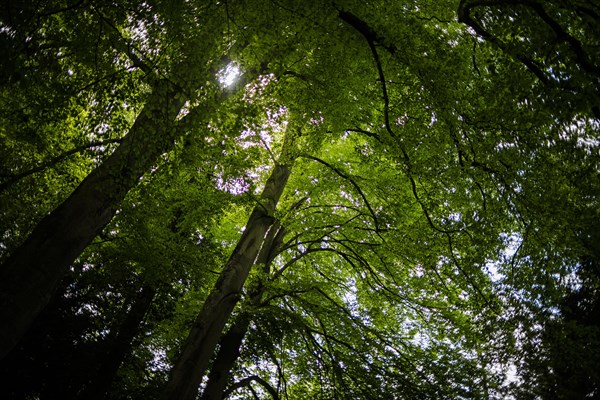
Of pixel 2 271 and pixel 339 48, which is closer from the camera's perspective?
pixel 2 271

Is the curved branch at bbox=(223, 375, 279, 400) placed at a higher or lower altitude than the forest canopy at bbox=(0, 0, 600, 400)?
lower

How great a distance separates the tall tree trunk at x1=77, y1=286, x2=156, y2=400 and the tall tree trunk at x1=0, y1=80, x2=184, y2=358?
434 centimetres

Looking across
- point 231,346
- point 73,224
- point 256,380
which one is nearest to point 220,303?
point 231,346

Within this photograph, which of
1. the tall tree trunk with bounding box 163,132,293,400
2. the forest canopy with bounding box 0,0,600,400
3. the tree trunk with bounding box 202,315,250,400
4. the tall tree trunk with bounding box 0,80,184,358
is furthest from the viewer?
the tree trunk with bounding box 202,315,250,400

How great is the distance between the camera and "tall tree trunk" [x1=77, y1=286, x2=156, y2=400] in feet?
27.9

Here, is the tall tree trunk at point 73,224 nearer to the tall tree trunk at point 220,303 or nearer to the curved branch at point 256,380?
the tall tree trunk at point 220,303

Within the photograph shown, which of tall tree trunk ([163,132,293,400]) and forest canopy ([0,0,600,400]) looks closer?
forest canopy ([0,0,600,400])

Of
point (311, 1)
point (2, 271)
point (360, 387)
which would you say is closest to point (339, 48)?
point (311, 1)

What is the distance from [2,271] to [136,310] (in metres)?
6.44

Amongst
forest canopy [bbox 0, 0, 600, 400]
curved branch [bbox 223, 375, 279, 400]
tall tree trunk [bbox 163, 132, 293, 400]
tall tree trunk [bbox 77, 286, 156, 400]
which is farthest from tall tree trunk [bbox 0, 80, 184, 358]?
curved branch [bbox 223, 375, 279, 400]

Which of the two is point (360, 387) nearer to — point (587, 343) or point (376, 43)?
point (587, 343)

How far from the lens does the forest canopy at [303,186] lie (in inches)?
164

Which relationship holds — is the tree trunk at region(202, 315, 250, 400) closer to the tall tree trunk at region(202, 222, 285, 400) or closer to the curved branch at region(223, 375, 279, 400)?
the tall tree trunk at region(202, 222, 285, 400)

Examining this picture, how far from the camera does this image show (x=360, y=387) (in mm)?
7309
